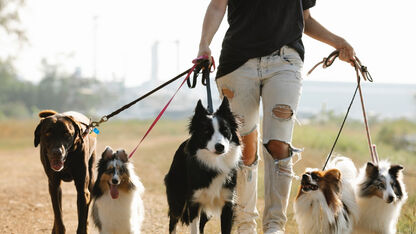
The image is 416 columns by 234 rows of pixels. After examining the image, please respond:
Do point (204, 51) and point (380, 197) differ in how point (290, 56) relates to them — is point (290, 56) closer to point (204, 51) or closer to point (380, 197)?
point (204, 51)

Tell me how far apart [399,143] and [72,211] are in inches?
730

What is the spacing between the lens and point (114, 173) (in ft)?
17.5

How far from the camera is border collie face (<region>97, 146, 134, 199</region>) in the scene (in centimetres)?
537

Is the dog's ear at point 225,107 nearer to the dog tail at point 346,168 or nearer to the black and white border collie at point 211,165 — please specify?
the black and white border collie at point 211,165

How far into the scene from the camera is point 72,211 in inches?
347

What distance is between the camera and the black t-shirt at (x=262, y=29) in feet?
16.7

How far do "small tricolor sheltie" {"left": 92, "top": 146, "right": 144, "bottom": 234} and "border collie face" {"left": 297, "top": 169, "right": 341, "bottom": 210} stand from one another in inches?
62.7

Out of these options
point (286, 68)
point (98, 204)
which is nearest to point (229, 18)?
point (286, 68)

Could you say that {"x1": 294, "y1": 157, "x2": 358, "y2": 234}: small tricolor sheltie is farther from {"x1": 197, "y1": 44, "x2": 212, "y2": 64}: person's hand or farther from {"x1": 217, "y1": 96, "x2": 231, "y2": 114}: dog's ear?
{"x1": 197, "y1": 44, "x2": 212, "y2": 64}: person's hand

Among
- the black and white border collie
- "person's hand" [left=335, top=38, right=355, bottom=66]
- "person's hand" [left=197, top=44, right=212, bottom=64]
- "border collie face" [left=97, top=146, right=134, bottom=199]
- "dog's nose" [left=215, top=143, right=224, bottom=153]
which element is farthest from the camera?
"person's hand" [left=335, top=38, right=355, bottom=66]

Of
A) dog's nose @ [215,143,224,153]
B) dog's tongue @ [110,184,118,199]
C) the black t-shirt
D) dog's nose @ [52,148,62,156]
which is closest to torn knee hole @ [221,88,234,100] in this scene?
the black t-shirt

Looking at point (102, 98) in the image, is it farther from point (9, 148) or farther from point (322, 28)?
point (322, 28)

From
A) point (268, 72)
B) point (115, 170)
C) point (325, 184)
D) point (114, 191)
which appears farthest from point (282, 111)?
point (114, 191)

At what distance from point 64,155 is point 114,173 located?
0.49m
